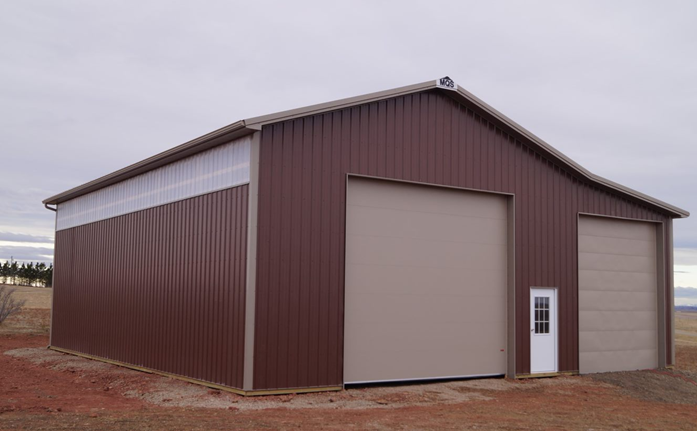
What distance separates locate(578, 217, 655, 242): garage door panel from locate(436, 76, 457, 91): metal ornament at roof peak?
5.48m

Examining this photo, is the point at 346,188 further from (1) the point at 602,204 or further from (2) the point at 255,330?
(1) the point at 602,204

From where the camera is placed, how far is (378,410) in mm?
11812

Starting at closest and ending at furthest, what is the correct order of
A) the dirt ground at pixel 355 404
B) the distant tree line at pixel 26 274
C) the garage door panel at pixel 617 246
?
1. the dirt ground at pixel 355 404
2. the garage door panel at pixel 617 246
3. the distant tree line at pixel 26 274

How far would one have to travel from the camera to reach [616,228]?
18875 mm

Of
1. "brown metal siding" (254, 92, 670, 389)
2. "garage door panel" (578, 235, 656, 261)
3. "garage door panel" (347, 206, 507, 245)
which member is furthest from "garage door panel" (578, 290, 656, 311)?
"garage door panel" (347, 206, 507, 245)

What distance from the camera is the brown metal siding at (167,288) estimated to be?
531 inches

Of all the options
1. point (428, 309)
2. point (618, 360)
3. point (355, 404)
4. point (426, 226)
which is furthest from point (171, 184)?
point (618, 360)

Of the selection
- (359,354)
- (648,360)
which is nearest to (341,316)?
(359,354)

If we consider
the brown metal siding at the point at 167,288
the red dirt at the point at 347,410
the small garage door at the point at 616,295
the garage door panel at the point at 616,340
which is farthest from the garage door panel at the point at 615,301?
the brown metal siding at the point at 167,288

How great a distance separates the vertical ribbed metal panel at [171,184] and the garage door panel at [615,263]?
9.51 meters

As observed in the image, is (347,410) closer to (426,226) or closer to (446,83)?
(426,226)

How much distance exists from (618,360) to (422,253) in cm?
705

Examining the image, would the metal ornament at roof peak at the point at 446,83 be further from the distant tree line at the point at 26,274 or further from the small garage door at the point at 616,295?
the distant tree line at the point at 26,274

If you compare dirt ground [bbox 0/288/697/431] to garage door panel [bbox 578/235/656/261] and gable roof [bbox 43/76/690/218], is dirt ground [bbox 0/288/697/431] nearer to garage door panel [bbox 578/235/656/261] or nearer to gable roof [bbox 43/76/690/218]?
garage door panel [bbox 578/235/656/261]
